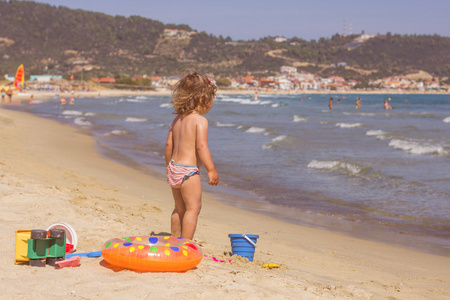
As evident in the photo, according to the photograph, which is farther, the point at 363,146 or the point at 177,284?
the point at 363,146

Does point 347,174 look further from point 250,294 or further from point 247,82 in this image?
point 247,82

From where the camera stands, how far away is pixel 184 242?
4.31 meters

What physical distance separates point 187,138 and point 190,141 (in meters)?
0.04

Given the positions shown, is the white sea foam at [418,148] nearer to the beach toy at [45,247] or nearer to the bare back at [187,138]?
the bare back at [187,138]

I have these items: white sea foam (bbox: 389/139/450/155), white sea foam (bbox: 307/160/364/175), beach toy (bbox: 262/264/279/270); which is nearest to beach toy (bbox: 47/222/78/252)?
beach toy (bbox: 262/264/279/270)

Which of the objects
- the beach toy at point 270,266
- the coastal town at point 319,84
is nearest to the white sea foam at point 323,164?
the beach toy at point 270,266

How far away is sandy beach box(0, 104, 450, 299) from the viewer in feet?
12.1

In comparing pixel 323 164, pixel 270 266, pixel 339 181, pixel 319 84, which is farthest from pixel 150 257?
pixel 319 84

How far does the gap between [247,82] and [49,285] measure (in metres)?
170

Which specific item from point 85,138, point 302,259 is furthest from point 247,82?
point 302,259

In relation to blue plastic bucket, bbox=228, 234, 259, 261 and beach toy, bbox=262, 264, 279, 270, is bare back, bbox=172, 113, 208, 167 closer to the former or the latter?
blue plastic bucket, bbox=228, 234, 259, 261

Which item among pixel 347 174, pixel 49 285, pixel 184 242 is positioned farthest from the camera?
pixel 347 174

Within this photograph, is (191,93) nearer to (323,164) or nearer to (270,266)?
(270,266)

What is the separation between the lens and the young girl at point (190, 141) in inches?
178
